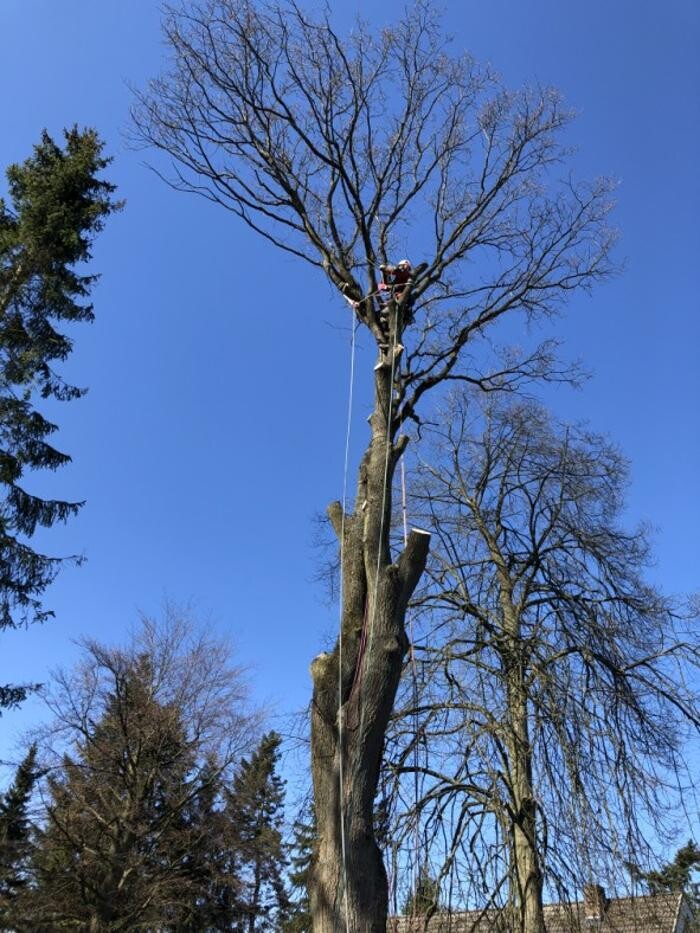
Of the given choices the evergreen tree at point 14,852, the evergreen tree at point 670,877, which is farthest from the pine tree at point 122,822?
the evergreen tree at point 670,877

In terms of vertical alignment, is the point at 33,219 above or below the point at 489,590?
above

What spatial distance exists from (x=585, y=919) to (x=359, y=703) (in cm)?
328

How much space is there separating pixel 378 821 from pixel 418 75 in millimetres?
6770

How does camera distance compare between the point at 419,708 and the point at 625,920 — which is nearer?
the point at 625,920

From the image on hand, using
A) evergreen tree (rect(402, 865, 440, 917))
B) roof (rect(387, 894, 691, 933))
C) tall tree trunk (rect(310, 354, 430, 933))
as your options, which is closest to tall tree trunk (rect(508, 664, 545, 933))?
roof (rect(387, 894, 691, 933))

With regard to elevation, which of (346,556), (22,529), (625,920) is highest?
(22,529)

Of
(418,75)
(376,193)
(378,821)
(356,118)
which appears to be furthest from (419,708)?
(418,75)

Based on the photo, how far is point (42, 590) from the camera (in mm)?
11219

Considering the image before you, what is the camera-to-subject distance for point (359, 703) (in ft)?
12.4

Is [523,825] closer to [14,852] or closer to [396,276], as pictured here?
[396,276]

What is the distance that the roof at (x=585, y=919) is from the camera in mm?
5094

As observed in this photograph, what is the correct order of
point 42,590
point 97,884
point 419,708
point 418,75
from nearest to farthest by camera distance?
1. point 419,708
2. point 418,75
3. point 42,590
4. point 97,884

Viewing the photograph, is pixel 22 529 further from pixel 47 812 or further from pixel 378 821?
pixel 378 821

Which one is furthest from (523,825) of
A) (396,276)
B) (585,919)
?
(396,276)
